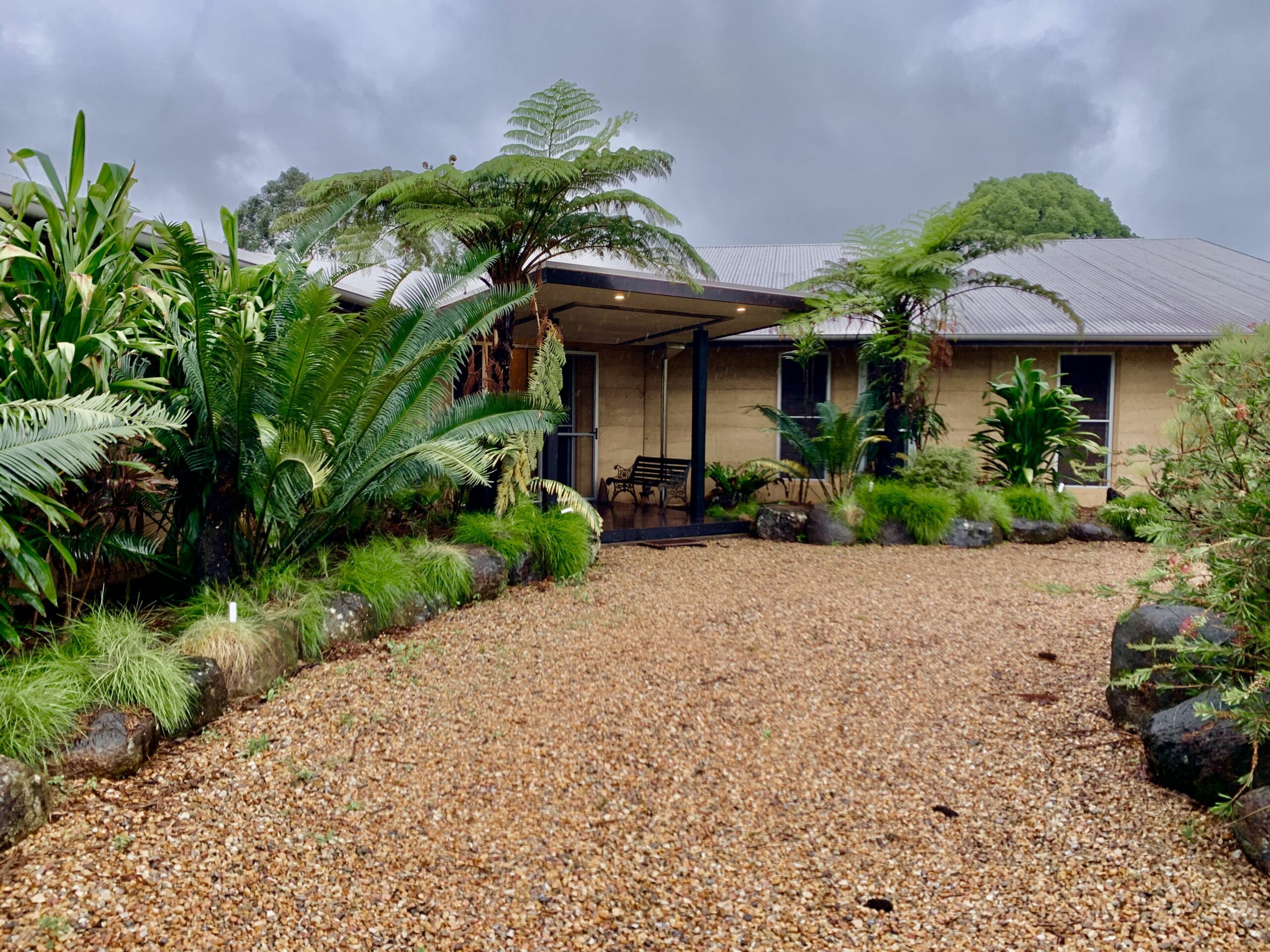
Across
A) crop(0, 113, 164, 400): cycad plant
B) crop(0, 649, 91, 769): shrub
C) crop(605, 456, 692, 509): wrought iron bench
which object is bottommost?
crop(0, 649, 91, 769): shrub

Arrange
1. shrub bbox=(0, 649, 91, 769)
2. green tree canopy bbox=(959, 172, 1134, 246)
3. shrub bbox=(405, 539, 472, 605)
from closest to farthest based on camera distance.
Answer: shrub bbox=(0, 649, 91, 769), shrub bbox=(405, 539, 472, 605), green tree canopy bbox=(959, 172, 1134, 246)

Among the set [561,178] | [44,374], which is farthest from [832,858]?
[561,178]

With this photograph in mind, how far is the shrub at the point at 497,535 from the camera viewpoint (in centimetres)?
574

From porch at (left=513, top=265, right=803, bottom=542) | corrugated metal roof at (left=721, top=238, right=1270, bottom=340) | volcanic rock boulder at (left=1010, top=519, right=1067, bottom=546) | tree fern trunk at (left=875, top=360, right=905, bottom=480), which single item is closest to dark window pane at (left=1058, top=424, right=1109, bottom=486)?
corrugated metal roof at (left=721, top=238, right=1270, bottom=340)

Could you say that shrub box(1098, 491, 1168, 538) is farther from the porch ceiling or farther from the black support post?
the black support post

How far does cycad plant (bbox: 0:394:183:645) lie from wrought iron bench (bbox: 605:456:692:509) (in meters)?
6.73

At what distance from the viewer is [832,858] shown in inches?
95.0

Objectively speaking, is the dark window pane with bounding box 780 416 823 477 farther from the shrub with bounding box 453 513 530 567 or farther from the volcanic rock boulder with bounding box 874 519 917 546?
the shrub with bounding box 453 513 530 567

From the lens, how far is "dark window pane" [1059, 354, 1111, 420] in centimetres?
1039

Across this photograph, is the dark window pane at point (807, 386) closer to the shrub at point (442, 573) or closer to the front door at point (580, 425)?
the front door at point (580, 425)

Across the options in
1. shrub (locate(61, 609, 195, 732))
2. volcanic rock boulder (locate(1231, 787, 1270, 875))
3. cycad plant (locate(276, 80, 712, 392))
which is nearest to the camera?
volcanic rock boulder (locate(1231, 787, 1270, 875))

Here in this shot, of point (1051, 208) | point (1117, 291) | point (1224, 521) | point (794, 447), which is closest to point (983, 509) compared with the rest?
point (794, 447)

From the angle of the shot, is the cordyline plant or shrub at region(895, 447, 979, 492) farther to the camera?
shrub at region(895, 447, 979, 492)

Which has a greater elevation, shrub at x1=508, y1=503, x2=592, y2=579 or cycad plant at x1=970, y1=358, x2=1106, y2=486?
cycad plant at x1=970, y1=358, x2=1106, y2=486
